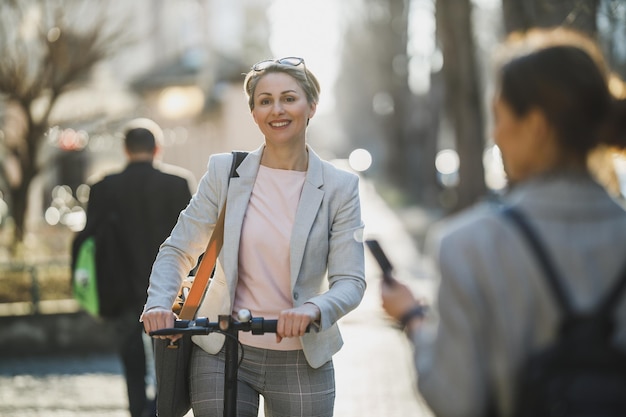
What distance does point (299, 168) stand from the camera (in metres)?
4.11

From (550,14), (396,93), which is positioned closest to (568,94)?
(550,14)

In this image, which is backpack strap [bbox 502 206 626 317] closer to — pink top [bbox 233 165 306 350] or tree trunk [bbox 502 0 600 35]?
pink top [bbox 233 165 306 350]

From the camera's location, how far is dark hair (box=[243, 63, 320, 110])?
158 inches

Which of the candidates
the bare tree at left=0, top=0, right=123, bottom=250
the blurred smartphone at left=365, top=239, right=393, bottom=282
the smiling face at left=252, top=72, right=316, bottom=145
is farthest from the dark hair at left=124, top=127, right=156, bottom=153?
the bare tree at left=0, top=0, right=123, bottom=250

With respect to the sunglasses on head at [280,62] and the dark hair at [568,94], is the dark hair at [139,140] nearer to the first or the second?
the sunglasses on head at [280,62]

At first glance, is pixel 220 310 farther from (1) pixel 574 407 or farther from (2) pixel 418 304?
(1) pixel 574 407

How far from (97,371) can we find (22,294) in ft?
7.33

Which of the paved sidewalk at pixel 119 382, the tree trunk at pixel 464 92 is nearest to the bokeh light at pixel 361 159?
the tree trunk at pixel 464 92

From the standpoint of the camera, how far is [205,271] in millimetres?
3904

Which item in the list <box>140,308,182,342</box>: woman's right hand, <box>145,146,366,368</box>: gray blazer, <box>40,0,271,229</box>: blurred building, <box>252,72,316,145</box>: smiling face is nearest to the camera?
<box>140,308,182,342</box>: woman's right hand

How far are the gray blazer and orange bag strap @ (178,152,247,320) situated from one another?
3 centimetres

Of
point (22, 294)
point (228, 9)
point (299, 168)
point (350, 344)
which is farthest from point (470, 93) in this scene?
point (228, 9)

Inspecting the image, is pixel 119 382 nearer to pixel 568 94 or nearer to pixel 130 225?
pixel 130 225

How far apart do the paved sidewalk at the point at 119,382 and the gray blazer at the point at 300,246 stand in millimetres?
2997
